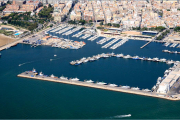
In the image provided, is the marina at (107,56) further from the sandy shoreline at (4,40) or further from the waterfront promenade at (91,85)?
the sandy shoreline at (4,40)

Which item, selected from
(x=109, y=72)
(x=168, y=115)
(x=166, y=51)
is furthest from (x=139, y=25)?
(x=168, y=115)

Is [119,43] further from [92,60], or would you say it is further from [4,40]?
[4,40]

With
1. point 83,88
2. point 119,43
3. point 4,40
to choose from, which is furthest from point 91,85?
point 4,40

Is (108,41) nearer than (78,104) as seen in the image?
No

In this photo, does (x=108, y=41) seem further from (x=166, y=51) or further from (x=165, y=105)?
(x=165, y=105)

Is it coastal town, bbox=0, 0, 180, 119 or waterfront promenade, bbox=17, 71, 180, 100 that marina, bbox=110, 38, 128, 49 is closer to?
coastal town, bbox=0, 0, 180, 119

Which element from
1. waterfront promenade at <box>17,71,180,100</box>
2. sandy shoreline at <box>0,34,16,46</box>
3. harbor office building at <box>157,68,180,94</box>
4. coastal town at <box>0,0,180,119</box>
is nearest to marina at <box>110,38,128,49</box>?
coastal town at <box>0,0,180,119</box>
